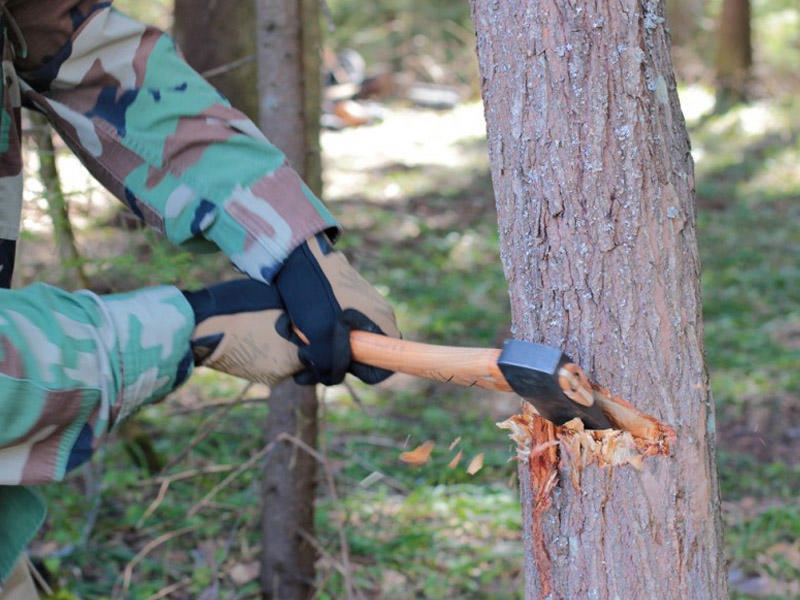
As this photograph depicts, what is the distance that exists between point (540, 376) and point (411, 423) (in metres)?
2.90

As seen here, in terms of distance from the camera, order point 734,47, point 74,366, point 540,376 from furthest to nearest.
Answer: point 734,47 → point 540,376 → point 74,366

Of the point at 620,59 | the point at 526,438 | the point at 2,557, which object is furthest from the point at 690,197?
the point at 2,557

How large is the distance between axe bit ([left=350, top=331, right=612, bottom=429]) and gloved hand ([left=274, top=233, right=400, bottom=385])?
0.10 feet

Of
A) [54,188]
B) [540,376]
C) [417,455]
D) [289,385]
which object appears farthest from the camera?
[54,188]

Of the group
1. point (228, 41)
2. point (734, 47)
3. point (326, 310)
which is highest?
point (734, 47)

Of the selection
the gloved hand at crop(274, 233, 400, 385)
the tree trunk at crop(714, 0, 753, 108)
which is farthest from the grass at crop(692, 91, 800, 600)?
the gloved hand at crop(274, 233, 400, 385)

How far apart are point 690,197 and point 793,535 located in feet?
6.73

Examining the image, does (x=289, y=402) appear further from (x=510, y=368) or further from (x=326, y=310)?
(x=510, y=368)

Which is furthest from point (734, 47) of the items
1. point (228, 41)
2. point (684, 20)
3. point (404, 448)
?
point (404, 448)

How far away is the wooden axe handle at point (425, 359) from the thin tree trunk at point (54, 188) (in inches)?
60.1

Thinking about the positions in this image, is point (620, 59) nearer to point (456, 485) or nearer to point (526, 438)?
point (526, 438)

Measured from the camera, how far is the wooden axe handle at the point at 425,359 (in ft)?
4.66

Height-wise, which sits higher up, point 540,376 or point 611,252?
point 611,252

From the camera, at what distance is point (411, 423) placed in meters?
4.20
